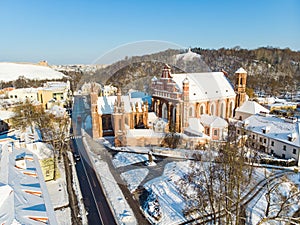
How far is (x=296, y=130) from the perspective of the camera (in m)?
21.8

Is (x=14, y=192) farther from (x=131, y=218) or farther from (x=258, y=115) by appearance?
(x=258, y=115)

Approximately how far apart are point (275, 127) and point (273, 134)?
120 cm

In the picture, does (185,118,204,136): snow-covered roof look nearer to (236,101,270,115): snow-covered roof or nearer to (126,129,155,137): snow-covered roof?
(126,129,155,137): snow-covered roof

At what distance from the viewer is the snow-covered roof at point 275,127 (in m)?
21.6

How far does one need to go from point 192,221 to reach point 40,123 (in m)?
23.4

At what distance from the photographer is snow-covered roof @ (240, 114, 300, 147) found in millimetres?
21562

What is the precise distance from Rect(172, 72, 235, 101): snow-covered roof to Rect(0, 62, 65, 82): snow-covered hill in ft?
256

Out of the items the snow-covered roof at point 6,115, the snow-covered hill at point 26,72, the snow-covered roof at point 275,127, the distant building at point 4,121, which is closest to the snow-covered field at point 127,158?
the snow-covered roof at point 275,127

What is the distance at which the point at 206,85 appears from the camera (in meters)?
30.1

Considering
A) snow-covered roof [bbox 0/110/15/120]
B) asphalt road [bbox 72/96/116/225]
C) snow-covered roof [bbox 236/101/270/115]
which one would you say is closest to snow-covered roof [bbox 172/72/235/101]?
snow-covered roof [bbox 236/101/270/115]

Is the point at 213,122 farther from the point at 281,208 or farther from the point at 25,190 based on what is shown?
the point at 25,190

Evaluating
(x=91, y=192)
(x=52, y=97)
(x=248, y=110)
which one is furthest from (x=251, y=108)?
(x=52, y=97)

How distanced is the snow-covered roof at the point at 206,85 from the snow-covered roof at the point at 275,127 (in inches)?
215

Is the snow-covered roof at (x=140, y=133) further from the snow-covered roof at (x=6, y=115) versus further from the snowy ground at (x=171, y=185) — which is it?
the snow-covered roof at (x=6, y=115)
